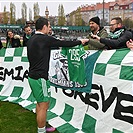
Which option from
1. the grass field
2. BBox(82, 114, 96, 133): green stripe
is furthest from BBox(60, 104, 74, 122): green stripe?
the grass field

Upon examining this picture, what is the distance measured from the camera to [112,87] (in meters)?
3.56

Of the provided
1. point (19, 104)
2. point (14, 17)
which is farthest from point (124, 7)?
point (19, 104)

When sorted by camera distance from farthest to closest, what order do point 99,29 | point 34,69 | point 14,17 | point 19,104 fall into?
1. point 14,17
2. point 19,104
3. point 99,29
4. point 34,69

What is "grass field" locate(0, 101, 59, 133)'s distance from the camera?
4.16 metres

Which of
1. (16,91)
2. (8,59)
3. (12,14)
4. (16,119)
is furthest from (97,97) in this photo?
(12,14)

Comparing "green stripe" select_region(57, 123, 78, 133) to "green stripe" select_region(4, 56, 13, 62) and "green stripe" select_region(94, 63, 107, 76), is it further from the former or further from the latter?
"green stripe" select_region(4, 56, 13, 62)

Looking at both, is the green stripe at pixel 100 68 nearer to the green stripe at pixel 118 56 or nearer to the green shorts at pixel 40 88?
the green stripe at pixel 118 56

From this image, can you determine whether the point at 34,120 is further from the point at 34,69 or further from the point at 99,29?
the point at 99,29

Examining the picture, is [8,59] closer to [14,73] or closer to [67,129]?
[14,73]

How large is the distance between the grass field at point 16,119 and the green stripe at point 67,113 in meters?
0.50

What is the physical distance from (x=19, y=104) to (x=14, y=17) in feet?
252

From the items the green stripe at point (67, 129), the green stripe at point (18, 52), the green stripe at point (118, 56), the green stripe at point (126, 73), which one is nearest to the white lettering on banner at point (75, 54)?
the green stripe at point (118, 56)

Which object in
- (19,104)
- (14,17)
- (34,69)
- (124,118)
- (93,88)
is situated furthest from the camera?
(14,17)

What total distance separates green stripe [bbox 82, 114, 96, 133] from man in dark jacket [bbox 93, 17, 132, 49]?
1084 millimetres
